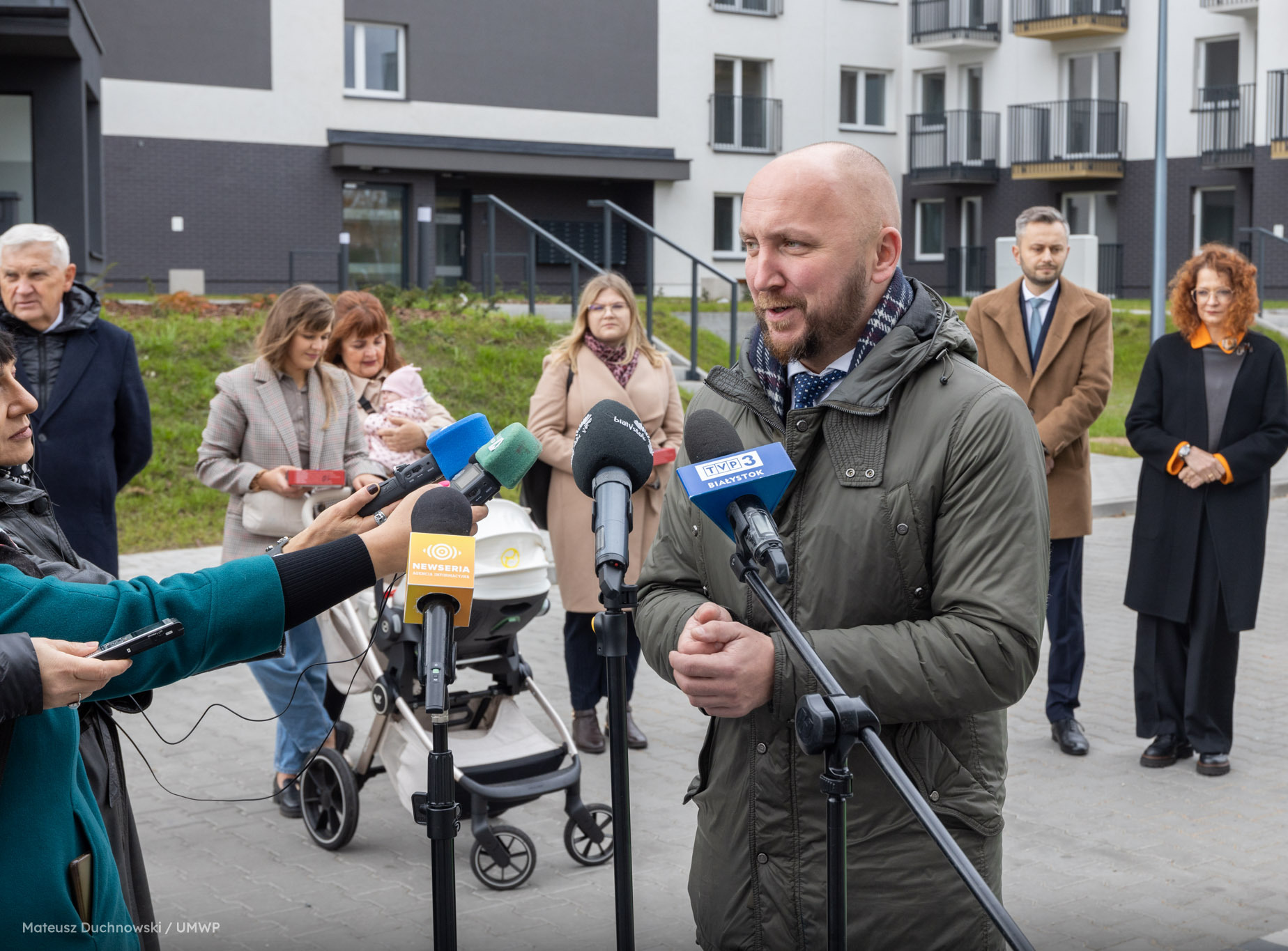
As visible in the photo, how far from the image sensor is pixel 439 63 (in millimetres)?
32562

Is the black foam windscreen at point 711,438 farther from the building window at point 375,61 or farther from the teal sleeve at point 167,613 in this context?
the building window at point 375,61

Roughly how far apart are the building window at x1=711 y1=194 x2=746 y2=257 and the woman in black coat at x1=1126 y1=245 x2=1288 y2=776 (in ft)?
103

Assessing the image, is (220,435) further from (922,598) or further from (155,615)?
→ (922,598)

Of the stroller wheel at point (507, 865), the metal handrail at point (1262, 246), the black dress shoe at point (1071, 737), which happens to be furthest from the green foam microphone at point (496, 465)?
the metal handrail at point (1262, 246)

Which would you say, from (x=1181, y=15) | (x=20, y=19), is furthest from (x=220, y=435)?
(x=1181, y=15)

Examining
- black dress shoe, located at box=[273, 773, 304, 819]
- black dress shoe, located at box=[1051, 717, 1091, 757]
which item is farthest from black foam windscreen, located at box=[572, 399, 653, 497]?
black dress shoe, located at box=[1051, 717, 1091, 757]

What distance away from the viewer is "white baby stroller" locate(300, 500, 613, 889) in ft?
16.7

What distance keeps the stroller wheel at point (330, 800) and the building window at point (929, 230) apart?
36511 millimetres

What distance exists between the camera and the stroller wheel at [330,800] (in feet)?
17.5

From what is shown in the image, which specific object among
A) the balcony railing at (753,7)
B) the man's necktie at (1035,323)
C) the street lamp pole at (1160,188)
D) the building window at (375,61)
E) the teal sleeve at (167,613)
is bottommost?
the teal sleeve at (167,613)

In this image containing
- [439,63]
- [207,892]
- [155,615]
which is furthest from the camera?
[439,63]

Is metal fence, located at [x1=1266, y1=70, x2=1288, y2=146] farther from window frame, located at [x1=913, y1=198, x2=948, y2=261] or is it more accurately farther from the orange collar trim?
the orange collar trim

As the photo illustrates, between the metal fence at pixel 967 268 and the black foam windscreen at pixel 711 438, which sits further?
the metal fence at pixel 967 268

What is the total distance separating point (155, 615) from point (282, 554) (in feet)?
0.88
